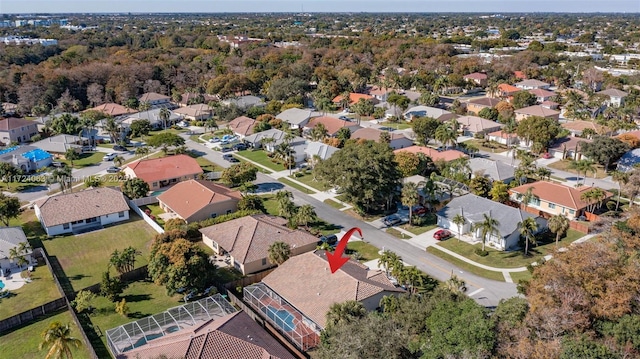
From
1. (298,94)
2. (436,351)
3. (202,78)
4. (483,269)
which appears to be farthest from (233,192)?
(202,78)

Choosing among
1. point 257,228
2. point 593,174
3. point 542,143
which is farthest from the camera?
point 542,143

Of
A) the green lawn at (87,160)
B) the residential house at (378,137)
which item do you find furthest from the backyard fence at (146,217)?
the residential house at (378,137)

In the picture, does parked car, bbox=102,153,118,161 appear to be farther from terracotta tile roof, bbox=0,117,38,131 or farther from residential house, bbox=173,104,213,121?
residential house, bbox=173,104,213,121

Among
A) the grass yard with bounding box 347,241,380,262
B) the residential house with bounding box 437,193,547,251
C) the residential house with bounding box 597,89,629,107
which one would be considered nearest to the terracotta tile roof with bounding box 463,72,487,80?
the residential house with bounding box 597,89,629,107

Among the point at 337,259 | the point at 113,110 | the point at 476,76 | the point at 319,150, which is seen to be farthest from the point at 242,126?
the point at 476,76

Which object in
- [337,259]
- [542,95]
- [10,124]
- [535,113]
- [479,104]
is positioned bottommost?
[337,259]

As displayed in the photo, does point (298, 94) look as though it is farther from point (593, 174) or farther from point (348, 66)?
point (593, 174)

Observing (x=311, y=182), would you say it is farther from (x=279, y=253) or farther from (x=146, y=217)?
(x=279, y=253)
